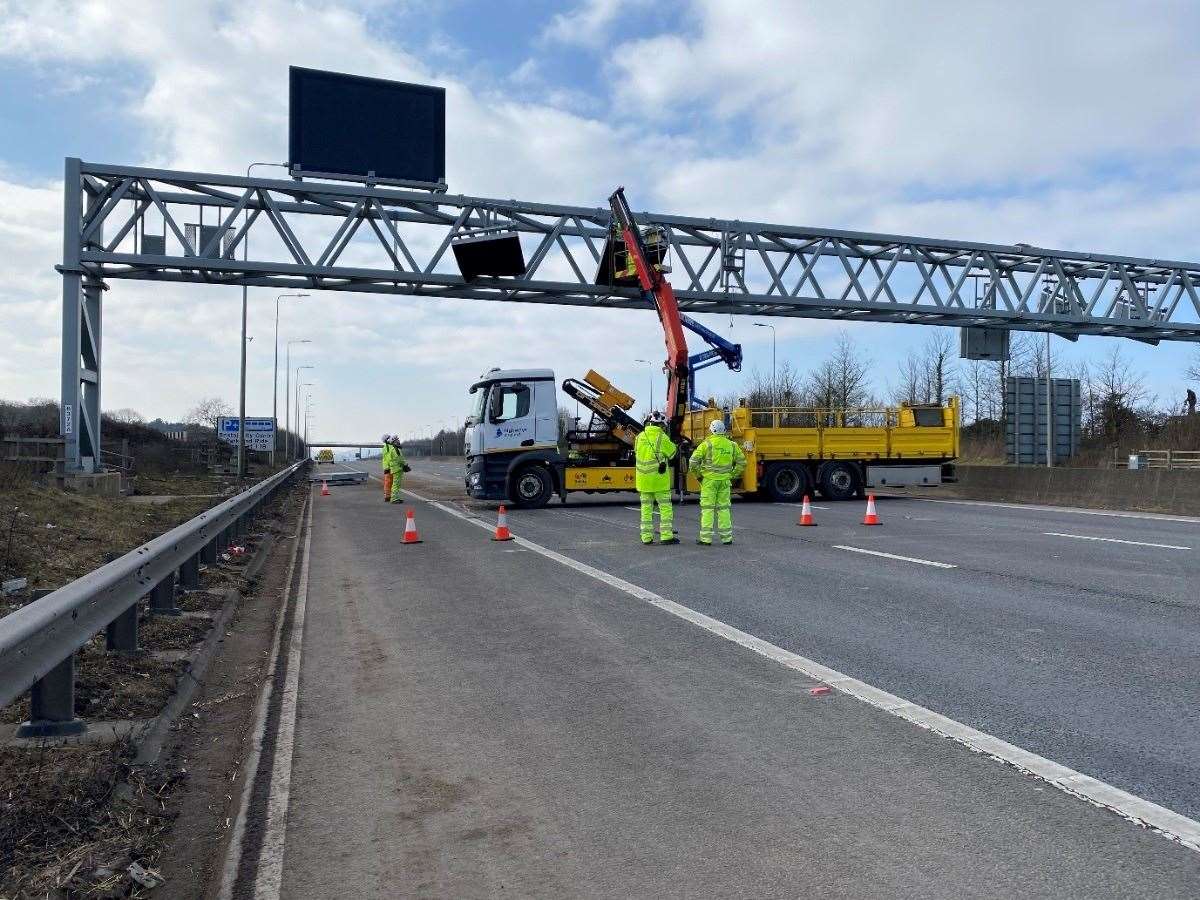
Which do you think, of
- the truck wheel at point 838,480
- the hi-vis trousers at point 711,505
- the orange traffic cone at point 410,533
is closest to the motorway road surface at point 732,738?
the hi-vis trousers at point 711,505

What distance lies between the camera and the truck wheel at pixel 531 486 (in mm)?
24656

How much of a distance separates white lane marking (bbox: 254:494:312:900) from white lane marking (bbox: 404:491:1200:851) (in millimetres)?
3156

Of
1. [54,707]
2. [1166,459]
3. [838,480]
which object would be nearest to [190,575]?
[54,707]

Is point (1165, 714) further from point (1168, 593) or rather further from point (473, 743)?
point (1168, 593)

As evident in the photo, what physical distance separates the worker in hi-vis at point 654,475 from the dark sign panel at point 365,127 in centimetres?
1485

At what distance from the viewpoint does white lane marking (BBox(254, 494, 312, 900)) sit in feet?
12.4

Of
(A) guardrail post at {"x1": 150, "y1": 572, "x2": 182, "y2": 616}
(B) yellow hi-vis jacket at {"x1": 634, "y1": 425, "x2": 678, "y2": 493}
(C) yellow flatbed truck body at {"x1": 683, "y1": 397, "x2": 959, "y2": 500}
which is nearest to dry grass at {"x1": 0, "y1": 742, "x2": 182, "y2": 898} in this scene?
(A) guardrail post at {"x1": 150, "y1": 572, "x2": 182, "y2": 616}

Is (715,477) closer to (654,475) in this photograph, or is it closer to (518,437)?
(654,475)

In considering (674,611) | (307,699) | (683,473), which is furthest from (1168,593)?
(683,473)

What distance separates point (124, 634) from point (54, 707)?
1.98 metres

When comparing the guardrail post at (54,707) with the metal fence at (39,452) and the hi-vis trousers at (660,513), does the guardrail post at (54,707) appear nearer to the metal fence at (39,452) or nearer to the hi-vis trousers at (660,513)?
the hi-vis trousers at (660,513)

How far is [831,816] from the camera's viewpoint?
417 centimetres

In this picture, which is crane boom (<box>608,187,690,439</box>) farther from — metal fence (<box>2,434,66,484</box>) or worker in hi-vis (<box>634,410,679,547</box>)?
metal fence (<box>2,434,66,484</box>)

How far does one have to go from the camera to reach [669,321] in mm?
25750
